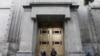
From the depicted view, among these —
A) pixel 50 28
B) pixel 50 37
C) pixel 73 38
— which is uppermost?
pixel 50 28

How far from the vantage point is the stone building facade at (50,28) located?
17344mm

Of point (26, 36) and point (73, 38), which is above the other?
point (26, 36)

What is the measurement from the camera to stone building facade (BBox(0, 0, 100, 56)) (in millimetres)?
17344

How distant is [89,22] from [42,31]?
5.88 meters

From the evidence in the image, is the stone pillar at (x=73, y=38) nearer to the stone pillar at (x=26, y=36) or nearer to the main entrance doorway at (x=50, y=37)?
the main entrance doorway at (x=50, y=37)

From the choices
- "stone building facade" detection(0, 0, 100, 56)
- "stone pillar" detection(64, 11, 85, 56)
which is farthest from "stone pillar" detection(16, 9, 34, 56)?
"stone pillar" detection(64, 11, 85, 56)

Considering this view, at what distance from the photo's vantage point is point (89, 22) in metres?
21.0

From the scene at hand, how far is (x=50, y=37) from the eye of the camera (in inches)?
782

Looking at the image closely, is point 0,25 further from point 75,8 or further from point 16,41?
point 75,8

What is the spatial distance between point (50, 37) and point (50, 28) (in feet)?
3.69

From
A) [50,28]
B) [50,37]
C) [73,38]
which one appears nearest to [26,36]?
[50,37]

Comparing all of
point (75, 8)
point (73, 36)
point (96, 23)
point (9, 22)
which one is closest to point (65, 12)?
point (75, 8)

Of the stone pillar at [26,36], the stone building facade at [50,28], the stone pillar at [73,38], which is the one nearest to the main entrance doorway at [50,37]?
the stone building facade at [50,28]

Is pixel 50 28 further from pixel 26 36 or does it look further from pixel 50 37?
pixel 26 36
